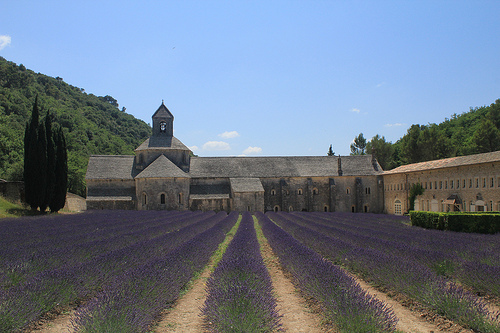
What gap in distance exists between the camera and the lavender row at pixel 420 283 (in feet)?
17.3

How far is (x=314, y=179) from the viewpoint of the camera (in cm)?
4228

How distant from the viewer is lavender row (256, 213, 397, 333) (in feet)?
15.6

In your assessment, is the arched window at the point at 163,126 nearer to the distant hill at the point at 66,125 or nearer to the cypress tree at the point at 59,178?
the cypress tree at the point at 59,178

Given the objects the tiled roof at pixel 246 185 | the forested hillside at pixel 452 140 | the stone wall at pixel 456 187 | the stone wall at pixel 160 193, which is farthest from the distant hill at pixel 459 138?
the stone wall at pixel 160 193

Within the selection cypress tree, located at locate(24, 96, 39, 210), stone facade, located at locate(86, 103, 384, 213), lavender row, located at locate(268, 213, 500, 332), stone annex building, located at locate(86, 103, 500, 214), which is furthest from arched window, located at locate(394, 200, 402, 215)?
cypress tree, located at locate(24, 96, 39, 210)

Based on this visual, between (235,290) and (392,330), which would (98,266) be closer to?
(235,290)

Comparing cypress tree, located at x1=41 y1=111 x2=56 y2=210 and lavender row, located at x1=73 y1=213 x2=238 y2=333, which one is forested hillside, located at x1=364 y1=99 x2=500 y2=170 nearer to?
cypress tree, located at x1=41 y1=111 x2=56 y2=210

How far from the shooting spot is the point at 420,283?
21.9ft

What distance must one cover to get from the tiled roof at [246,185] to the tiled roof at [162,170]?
17.3 feet

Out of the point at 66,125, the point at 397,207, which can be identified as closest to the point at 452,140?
the point at 397,207

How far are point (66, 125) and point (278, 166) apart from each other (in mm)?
55288

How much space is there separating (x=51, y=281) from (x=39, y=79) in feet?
429

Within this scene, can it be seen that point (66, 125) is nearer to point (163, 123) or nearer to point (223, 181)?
point (163, 123)

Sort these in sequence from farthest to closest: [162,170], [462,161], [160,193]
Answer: [162,170]
[160,193]
[462,161]
